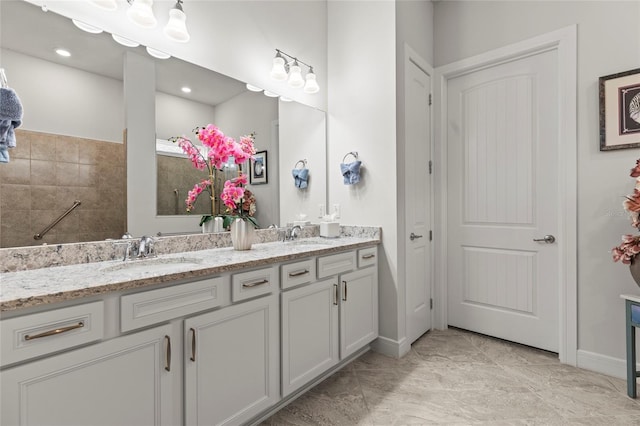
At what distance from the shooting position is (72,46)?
4.84ft

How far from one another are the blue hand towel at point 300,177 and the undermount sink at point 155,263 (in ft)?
4.07

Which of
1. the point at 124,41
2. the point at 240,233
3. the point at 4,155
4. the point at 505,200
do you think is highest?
the point at 124,41

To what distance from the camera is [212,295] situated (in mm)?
1358

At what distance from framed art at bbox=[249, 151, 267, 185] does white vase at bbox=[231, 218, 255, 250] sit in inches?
17.9

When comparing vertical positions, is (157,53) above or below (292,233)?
above

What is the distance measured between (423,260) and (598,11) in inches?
83.7

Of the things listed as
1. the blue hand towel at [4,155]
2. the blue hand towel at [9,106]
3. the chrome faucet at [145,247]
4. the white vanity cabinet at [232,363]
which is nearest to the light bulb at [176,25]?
the blue hand towel at [9,106]

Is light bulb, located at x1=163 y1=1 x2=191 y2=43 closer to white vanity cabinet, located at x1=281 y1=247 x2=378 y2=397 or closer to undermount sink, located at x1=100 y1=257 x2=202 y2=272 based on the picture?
undermount sink, located at x1=100 y1=257 x2=202 y2=272

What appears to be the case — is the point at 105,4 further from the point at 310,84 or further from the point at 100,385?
the point at 100,385

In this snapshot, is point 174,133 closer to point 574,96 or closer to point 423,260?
point 423,260

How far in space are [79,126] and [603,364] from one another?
339cm

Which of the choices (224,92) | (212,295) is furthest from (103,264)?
(224,92)

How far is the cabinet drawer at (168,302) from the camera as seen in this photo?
1113 mm

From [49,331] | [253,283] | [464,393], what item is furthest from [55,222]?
[464,393]
